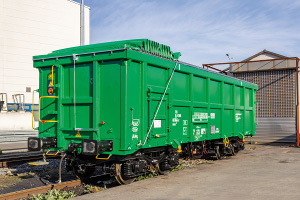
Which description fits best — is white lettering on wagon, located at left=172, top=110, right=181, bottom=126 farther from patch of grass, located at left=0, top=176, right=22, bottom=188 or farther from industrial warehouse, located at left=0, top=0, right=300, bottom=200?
patch of grass, located at left=0, top=176, right=22, bottom=188

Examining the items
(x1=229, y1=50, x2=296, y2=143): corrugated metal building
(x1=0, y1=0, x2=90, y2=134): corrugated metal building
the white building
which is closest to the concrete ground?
(x1=229, y1=50, x2=296, y2=143): corrugated metal building

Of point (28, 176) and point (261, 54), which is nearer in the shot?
point (28, 176)

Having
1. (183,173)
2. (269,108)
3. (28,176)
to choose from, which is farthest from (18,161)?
(269,108)

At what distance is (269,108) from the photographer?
74.7ft

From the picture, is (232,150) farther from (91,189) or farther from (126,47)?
(126,47)

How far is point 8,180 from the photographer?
888cm

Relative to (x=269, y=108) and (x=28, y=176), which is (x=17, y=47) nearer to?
(x=269, y=108)

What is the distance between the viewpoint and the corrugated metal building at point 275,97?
21922 millimetres

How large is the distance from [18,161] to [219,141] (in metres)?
7.47

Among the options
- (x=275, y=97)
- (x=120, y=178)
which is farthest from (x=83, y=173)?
(x=275, y=97)

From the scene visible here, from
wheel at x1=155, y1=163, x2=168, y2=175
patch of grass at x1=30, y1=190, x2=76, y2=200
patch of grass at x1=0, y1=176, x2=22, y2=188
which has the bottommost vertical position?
patch of grass at x1=0, y1=176, x2=22, y2=188

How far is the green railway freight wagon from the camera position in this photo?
24.6 ft

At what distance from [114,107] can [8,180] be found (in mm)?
3793

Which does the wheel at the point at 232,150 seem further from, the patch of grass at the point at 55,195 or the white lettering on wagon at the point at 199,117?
the patch of grass at the point at 55,195
